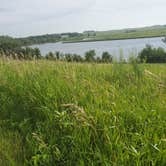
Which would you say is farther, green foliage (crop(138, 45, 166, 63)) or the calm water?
green foliage (crop(138, 45, 166, 63))

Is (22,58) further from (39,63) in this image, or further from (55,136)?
(55,136)

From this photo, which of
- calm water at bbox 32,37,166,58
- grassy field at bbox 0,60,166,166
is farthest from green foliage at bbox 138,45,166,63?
grassy field at bbox 0,60,166,166

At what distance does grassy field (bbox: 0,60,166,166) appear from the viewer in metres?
2.44

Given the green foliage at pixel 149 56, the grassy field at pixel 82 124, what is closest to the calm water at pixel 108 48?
the green foliage at pixel 149 56

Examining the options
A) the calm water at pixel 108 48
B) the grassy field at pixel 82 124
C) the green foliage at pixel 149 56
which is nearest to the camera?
the grassy field at pixel 82 124

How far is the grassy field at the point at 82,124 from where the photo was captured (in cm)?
244

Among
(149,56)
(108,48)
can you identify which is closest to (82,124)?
(108,48)

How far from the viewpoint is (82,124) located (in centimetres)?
274

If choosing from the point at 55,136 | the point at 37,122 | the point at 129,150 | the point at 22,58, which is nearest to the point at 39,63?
the point at 22,58

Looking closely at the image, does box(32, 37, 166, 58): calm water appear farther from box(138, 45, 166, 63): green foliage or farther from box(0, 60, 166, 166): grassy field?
box(0, 60, 166, 166): grassy field

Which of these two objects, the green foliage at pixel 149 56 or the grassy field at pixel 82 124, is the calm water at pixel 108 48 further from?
the grassy field at pixel 82 124

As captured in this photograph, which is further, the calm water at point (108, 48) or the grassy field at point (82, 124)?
the calm water at point (108, 48)

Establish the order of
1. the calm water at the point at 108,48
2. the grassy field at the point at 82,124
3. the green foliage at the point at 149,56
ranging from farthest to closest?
the green foliage at the point at 149,56 → the calm water at the point at 108,48 → the grassy field at the point at 82,124

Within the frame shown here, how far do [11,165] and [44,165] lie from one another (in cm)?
40
